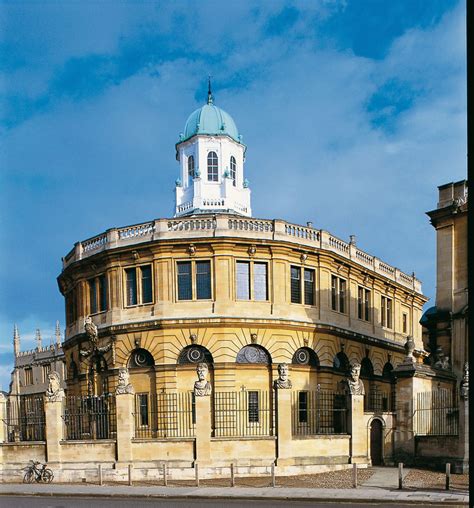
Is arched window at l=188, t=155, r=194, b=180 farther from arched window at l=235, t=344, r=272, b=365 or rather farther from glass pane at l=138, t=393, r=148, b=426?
glass pane at l=138, t=393, r=148, b=426

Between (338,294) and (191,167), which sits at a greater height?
(191,167)

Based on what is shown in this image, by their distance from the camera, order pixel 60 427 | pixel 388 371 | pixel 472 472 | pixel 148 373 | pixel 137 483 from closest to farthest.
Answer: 1. pixel 472 472
2. pixel 137 483
3. pixel 60 427
4. pixel 148 373
5. pixel 388 371

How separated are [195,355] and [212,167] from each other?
22.0m

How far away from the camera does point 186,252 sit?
38.8 m

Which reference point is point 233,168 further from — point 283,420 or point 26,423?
point 283,420

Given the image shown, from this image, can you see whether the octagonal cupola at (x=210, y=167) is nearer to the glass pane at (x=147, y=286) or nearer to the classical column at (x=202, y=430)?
the glass pane at (x=147, y=286)

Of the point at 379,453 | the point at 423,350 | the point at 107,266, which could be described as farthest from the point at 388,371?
the point at 107,266

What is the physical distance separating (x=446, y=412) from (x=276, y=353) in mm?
10423

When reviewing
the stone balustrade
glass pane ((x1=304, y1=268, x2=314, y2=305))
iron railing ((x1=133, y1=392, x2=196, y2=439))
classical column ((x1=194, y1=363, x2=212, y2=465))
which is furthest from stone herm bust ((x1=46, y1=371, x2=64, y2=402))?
glass pane ((x1=304, y1=268, x2=314, y2=305))

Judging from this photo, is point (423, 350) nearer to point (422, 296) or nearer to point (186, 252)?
point (422, 296)

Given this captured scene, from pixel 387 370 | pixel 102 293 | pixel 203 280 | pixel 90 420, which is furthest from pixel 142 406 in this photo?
pixel 387 370

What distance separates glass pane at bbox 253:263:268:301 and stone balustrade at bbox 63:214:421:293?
1684 mm

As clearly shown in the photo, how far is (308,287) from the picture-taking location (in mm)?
41062

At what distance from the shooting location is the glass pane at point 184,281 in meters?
38.8
